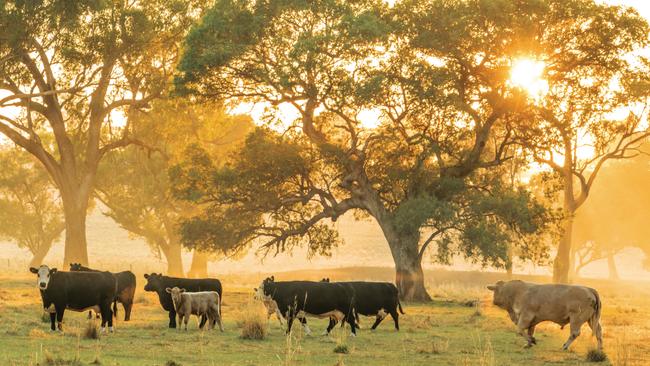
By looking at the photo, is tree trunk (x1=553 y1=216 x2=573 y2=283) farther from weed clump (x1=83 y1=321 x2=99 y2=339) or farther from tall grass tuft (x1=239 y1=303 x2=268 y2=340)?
weed clump (x1=83 y1=321 x2=99 y2=339)

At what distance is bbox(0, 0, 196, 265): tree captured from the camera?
4228 centimetres

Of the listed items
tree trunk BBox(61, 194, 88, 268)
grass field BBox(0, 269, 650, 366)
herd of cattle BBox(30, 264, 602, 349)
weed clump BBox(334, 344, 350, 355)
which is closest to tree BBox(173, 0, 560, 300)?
tree trunk BBox(61, 194, 88, 268)

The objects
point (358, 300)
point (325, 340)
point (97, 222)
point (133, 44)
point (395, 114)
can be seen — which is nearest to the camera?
point (325, 340)

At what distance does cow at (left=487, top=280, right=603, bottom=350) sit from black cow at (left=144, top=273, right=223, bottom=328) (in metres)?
7.92

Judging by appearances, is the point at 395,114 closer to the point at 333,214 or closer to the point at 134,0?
the point at 333,214

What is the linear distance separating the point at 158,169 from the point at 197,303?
41.8 m

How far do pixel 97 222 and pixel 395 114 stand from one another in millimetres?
143992

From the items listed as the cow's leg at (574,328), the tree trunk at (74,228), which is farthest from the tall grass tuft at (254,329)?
the tree trunk at (74,228)

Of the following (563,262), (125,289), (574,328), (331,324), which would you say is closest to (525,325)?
(574,328)

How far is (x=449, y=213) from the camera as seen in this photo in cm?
3644

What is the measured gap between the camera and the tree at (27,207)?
72875mm

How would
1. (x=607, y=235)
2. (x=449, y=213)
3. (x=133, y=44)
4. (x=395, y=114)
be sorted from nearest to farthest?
(x=449, y=213) → (x=395, y=114) → (x=133, y=44) → (x=607, y=235)

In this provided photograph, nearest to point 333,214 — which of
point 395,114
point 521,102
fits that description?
point 395,114

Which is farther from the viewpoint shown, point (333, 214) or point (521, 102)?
point (333, 214)
